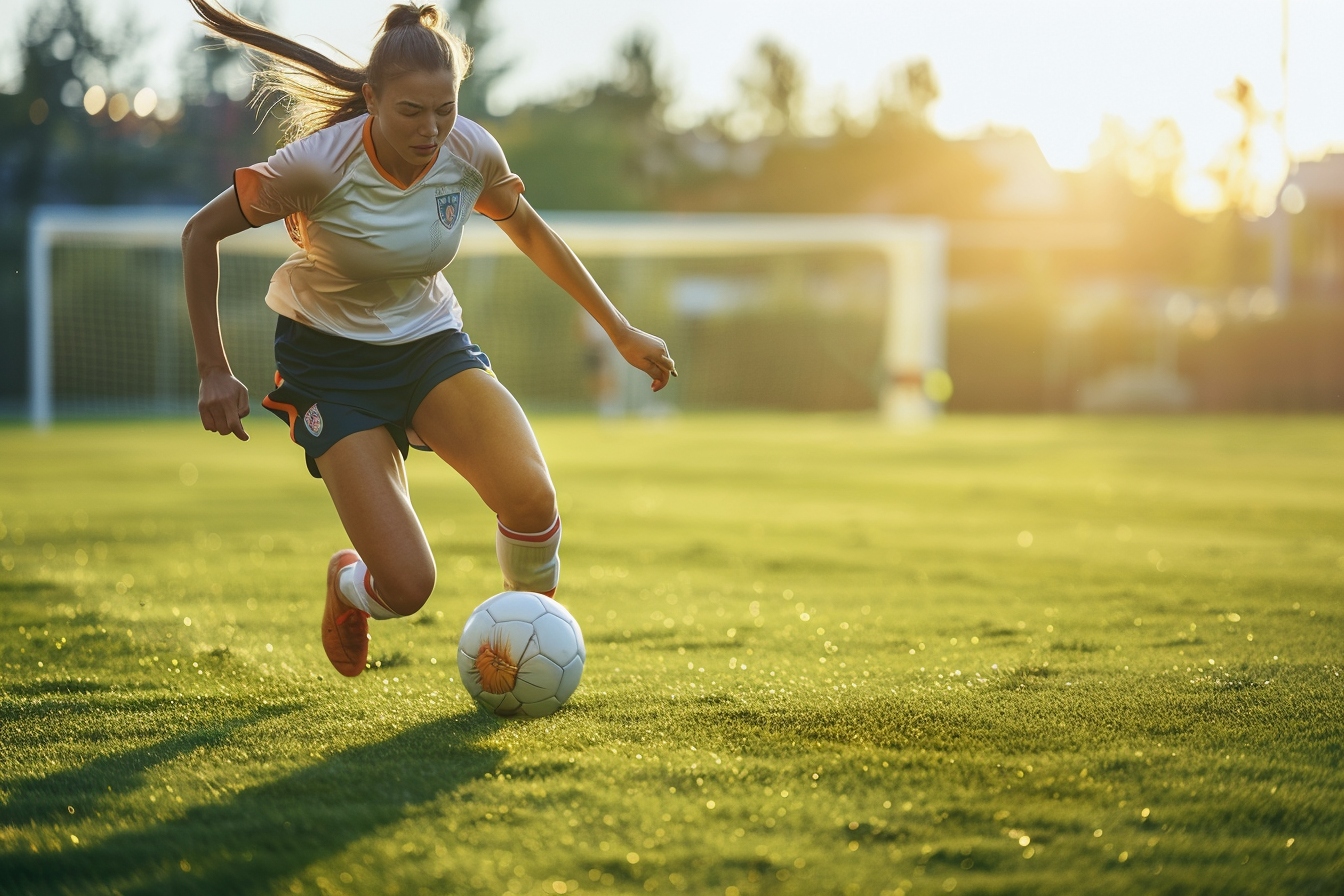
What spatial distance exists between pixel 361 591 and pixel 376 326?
2.55ft

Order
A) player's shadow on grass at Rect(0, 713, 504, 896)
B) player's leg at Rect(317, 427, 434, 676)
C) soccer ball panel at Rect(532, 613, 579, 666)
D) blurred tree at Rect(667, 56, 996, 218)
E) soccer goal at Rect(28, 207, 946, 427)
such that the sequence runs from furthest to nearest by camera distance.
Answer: blurred tree at Rect(667, 56, 996, 218) → soccer goal at Rect(28, 207, 946, 427) → player's leg at Rect(317, 427, 434, 676) → soccer ball panel at Rect(532, 613, 579, 666) → player's shadow on grass at Rect(0, 713, 504, 896)

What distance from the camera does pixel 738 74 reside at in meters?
58.5

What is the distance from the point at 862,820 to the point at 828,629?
2.33 metres

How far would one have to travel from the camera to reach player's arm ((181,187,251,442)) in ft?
12.0

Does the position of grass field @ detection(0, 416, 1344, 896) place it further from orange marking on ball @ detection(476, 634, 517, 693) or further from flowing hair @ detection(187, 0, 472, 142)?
flowing hair @ detection(187, 0, 472, 142)

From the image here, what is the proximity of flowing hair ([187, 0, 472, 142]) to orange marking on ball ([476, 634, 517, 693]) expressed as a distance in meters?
1.50

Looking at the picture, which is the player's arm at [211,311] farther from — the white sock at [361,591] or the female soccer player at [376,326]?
the white sock at [361,591]

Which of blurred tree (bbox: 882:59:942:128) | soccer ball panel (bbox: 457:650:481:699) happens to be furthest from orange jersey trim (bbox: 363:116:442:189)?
blurred tree (bbox: 882:59:942:128)

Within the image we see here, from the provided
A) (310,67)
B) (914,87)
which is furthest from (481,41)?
(310,67)

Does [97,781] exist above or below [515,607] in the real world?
below

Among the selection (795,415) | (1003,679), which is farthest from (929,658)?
(795,415)

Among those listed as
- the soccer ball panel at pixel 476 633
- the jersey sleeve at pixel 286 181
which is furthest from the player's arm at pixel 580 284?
the soccer ball panel at pixel 476 633

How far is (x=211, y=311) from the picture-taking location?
151 inches

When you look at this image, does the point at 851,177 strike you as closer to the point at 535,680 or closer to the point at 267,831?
the point at 535,680
